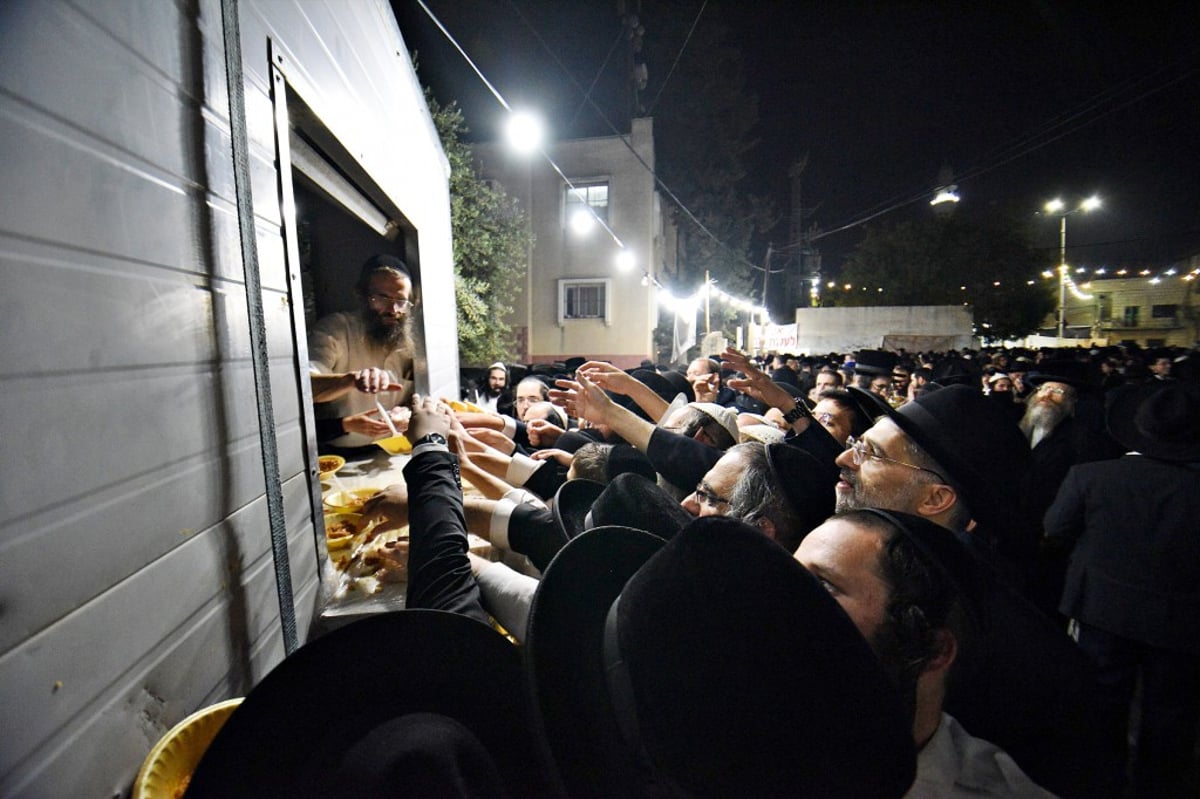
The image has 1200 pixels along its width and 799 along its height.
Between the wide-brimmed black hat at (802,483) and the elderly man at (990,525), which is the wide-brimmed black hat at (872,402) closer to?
the elderly man at (990,525)

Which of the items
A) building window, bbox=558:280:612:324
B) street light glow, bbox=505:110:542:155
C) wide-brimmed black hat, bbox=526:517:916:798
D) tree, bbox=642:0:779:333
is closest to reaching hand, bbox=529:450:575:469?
wide-brimmed black hat, bbox=526:517:916:798

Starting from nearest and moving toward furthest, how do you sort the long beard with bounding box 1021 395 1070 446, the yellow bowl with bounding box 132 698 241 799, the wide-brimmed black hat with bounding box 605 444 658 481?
the yellow bowl with bounding box 132 698 241 799 → the wide-brimmed black hat with bounding box 605 444 658 481 → the long beard with bounding box 1021 395 1070 446

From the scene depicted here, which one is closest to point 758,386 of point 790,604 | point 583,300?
point 790,604

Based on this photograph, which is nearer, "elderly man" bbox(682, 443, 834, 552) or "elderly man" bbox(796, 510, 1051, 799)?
"elderly man" bbox(796, 510, 1051, 799)

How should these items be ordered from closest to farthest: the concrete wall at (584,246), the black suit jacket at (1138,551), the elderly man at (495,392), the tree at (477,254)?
1. the black suit jacket at (1138,551)
2. the elderly man at (495,392)
3. the tree at (477,254)
4. the concrete wall at (584,246)

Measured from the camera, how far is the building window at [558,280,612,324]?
69.9ft

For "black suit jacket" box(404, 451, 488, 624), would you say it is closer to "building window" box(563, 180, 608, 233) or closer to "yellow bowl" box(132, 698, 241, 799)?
"yellow bowl" box(132, 698, 241, 799)

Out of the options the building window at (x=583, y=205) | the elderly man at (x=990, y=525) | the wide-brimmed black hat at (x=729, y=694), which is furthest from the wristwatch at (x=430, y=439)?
the building window at (x=583, y=205)

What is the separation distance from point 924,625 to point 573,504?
160cm

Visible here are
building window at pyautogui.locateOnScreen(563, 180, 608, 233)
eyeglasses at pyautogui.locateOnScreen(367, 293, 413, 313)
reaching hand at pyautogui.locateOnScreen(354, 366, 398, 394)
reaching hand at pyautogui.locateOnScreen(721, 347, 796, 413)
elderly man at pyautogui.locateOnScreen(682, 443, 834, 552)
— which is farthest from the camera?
building window at pyautogui.locateOnScreen(563, 180, 608, 233)

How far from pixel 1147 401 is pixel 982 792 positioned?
3811mm

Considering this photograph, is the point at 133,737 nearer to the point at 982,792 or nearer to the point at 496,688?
the point at 496,688

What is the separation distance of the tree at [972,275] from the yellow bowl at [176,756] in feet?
145

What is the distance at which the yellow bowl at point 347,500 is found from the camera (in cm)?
330
